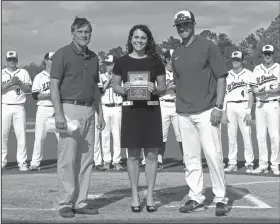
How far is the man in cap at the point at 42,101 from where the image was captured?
1037 centimetres

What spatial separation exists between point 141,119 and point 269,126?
15.1 ft

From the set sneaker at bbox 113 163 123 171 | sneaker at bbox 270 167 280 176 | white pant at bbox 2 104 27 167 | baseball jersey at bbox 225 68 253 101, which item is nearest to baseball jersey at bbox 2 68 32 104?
white pant at bbox 2 104 27 167

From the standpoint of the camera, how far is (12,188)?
27.8 feet

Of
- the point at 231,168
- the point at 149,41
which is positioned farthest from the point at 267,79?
the point at 149,41

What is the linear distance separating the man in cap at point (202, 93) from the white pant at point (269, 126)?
158 inches

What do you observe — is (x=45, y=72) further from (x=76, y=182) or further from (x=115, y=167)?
(x=76, y=182)

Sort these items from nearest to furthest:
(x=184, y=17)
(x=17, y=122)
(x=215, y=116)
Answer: (x=215, y=116) < (x=184, y=17) < (x=17, y=122)

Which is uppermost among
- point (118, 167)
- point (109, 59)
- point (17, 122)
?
point (109, 59)

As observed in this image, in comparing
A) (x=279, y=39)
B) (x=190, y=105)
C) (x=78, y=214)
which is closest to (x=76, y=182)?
(x=78, y=214)

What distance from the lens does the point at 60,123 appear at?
6121 millimetres

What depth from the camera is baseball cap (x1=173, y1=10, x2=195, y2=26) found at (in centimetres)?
639

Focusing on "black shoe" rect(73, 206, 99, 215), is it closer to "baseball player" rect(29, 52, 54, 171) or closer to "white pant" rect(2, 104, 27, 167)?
"baseball player" rect(29, 52, 54, 171)

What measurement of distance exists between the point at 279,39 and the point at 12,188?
4227cm

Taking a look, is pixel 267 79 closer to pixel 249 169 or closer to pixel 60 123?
pixel 249 169
